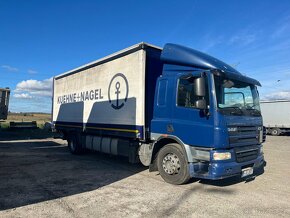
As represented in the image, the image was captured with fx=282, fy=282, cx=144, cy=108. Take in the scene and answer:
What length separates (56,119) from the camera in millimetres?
14484

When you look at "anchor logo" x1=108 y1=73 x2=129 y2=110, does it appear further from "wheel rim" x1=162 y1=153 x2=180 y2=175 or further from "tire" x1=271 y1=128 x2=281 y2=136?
"tire" x1=271 y1=128 x2=281 y2=136

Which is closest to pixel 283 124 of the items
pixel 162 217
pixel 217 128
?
pixel 217 128

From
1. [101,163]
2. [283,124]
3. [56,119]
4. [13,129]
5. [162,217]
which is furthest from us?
[283,124]

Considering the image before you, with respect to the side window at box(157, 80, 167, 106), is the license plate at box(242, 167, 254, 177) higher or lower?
lower

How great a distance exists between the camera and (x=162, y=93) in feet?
25.5

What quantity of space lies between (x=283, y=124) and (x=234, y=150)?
2362 cm

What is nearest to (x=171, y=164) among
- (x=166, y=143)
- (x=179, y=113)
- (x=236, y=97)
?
(x=166, y=143)

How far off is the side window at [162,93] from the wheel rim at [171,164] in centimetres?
143

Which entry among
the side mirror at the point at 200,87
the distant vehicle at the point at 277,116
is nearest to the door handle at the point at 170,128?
the side mirror at the point at 200,87

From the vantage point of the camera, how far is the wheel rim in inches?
281

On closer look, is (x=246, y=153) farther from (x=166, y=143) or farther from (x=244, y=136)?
(x=166, y=143)

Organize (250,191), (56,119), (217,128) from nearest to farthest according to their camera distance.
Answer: (217,128) → (250,191) → (56,119)

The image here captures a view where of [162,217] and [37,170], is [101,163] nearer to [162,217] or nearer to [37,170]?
[37,170]

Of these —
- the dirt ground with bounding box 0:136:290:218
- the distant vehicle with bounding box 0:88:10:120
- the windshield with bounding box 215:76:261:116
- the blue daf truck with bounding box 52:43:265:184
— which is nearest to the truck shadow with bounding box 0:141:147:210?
the dirt ground with bounding box 0:136:290:218
